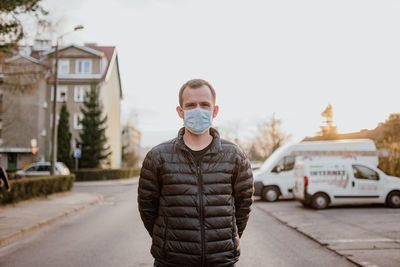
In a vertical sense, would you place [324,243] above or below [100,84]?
below

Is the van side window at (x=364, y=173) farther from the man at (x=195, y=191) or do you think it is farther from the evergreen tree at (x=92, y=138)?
the evergreen tree at (x=92, y=138)

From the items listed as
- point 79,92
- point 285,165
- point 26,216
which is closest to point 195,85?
point 26,216

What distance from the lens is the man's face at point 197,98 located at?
301 cm

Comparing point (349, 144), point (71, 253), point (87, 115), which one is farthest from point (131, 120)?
point (71, 253)

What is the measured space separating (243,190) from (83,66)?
48660mm

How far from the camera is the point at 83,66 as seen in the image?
49094mm

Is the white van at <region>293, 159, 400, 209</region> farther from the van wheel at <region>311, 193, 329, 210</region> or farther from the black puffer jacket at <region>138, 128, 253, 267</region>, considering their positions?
the black puffer jacket at <region>138, 128, 253, 267</region>

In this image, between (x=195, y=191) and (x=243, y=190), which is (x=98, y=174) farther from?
(x=195, y=191)

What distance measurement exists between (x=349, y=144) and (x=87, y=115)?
91.2 feet

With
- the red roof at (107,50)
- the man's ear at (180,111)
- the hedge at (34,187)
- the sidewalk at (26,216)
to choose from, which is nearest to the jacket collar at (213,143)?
the man's ear at (180,111)

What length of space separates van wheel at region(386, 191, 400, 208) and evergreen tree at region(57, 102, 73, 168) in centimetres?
3291

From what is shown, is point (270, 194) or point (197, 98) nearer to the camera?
point (197, 98)

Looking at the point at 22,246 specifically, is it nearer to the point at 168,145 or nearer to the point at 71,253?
the point at 71,253

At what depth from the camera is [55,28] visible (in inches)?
635
